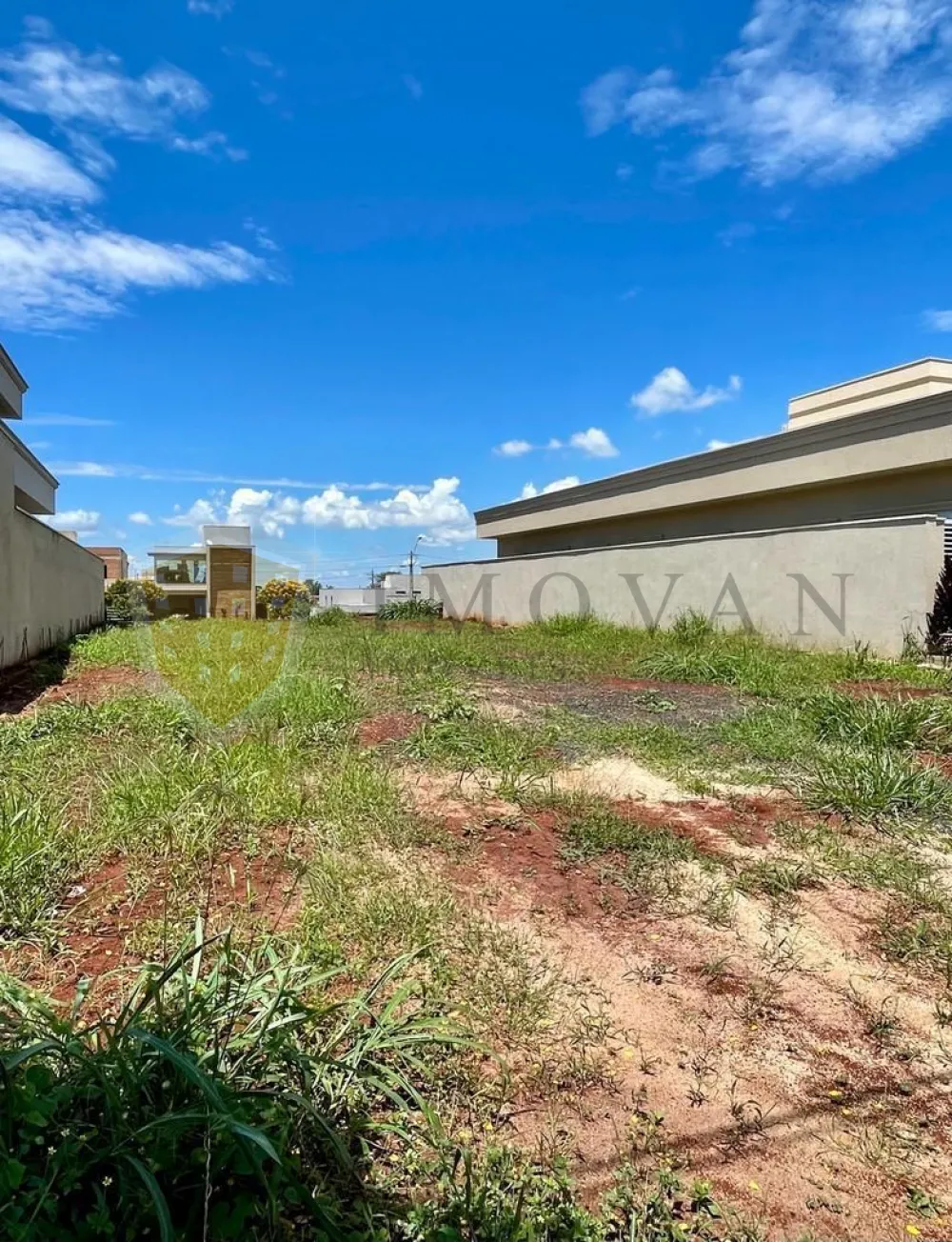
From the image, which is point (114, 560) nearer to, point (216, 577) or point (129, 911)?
point (216, 577)

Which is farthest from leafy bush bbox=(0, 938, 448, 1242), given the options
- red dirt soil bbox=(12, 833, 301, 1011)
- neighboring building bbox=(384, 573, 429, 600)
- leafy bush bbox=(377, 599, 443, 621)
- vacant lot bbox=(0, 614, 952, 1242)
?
neighboring building bbox=(384, 573, 429, 600)

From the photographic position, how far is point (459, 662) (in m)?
8.20

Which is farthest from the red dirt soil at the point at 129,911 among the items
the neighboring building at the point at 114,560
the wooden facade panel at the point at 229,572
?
the neighboring building at the point at 114,560

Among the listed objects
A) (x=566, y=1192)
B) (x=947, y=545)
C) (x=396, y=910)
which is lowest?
(x=566, y=1192)

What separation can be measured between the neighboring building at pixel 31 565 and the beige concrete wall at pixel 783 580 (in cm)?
929

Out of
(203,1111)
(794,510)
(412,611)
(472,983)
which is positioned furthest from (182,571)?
(203,1111)

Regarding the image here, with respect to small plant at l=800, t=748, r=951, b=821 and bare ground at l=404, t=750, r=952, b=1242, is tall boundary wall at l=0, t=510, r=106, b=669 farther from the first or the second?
small plant at l=800, t=748, r=951, b=821

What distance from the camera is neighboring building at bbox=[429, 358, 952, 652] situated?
8.81 m

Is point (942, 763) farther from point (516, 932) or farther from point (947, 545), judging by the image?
point (947, 545)

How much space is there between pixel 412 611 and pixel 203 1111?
19103mm

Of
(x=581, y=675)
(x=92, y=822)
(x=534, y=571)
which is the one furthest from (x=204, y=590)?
(x=92, y=822)

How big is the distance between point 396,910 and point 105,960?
854 millimetres

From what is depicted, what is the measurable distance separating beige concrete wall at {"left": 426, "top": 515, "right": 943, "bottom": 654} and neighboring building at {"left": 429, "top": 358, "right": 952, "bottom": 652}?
0.7 inches

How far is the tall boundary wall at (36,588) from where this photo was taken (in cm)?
728
